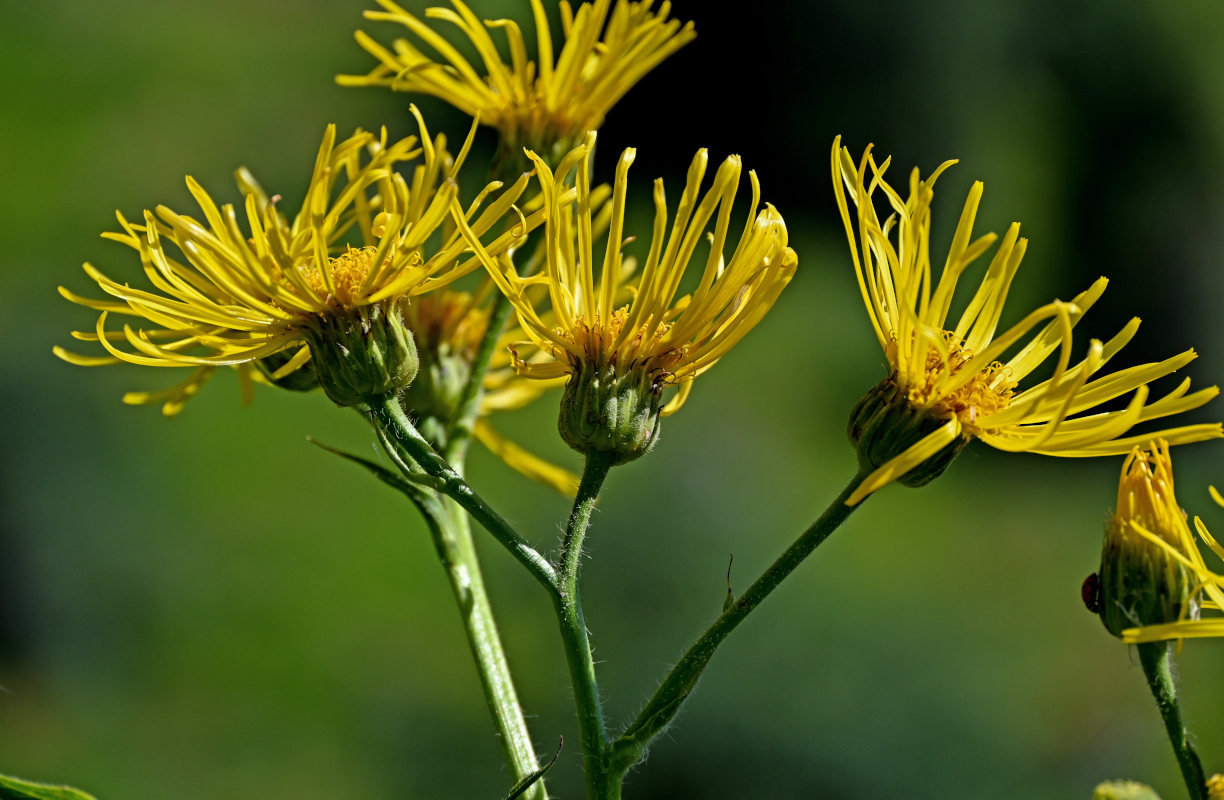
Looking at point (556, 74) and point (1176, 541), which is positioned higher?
point (556, 74)

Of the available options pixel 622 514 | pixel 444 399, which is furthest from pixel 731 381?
pixel 444 399

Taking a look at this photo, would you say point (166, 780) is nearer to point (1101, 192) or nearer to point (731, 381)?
point (731, 381)

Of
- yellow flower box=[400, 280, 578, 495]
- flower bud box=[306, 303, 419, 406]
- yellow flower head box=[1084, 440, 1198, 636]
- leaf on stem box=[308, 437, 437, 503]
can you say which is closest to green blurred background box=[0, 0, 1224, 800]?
yellow flower box=[400, 280, 578, 495]

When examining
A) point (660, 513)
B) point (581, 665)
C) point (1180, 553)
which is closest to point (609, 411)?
point (581, 665)

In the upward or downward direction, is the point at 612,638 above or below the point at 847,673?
above

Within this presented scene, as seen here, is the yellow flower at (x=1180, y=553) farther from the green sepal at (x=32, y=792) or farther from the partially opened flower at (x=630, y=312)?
the green sepal at (x=32, y=792)

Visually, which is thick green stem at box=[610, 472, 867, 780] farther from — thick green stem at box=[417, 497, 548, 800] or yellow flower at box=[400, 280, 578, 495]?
yellow flower at box=[400, 280, 578, 495]

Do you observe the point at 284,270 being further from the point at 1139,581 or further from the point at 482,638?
the point at 1139,581

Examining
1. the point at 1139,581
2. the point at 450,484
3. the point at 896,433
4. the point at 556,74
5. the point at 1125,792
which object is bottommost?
the point at 1125,792
